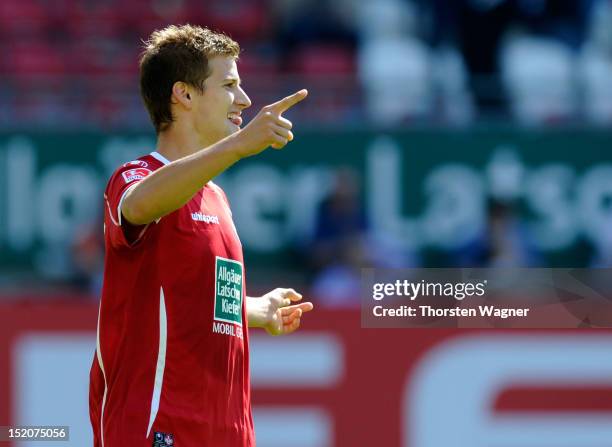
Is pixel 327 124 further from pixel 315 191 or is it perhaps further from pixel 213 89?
pixel 213 89

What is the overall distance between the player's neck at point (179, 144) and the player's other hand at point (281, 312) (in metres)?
0.58

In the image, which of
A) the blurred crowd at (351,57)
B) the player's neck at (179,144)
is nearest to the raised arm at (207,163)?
the player's neck at (179,144)

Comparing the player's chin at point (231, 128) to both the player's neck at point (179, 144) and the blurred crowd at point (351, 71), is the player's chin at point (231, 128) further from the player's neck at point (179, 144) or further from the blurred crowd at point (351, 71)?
the blurred crowd at point (351, 71)

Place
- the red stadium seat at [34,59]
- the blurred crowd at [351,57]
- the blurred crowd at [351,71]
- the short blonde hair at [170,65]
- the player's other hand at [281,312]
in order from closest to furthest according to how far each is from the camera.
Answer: the short blonde hair at [170,65]
the player's other hand at [281,312]
the blurred crowd at [351,71]
the blurred crowd at [351,57]
the red stadium seat at [34,59]

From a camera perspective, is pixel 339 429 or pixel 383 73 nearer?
pixel 339 429

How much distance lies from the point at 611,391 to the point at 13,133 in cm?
472

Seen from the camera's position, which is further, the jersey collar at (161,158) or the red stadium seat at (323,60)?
the red stadium seat at (323,60)

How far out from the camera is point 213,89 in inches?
139

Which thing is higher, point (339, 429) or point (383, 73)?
point (383, 73)

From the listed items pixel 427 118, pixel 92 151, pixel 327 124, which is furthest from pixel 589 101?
pixel 92 151

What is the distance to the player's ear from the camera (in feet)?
11.5

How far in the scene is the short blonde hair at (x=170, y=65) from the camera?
3521 mm

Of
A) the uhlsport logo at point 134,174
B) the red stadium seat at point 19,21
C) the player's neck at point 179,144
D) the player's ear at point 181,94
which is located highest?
the red stadium seat at point 19,21

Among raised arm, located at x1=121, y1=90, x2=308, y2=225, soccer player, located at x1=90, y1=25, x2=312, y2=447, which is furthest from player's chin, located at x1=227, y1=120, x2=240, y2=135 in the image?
raised arm, located at x1=121, y1=90, x2=308, y2=225
